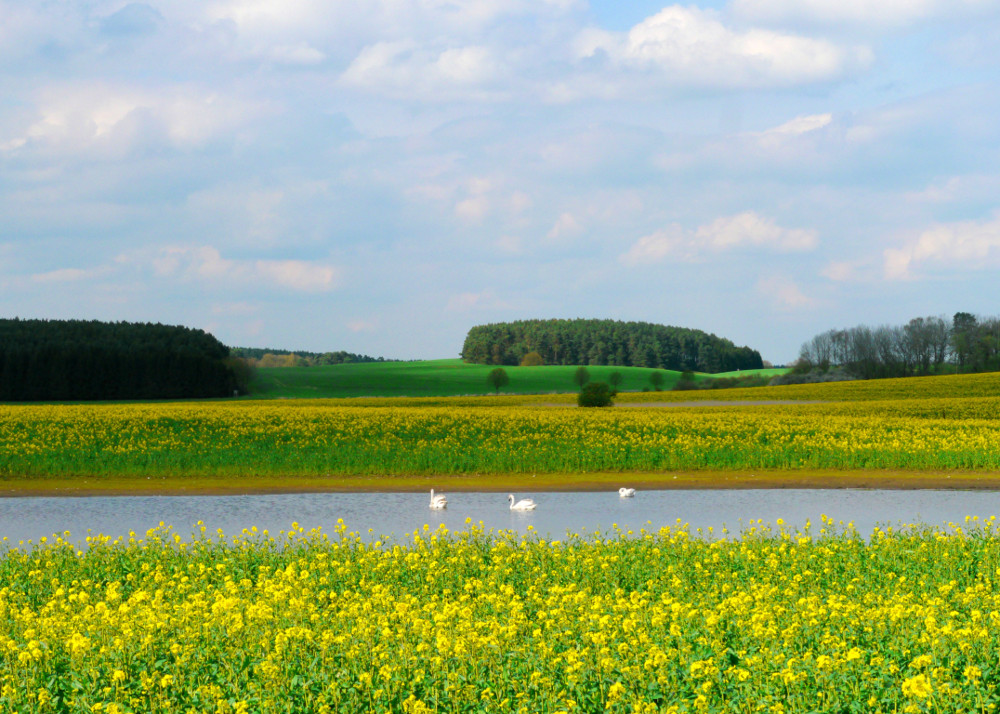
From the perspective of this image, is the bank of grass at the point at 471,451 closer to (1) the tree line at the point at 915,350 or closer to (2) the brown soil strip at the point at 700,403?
(2) the brown soil strip at the point at 700,403

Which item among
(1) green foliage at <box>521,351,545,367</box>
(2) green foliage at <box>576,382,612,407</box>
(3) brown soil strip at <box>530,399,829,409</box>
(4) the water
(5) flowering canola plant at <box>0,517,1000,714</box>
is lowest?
(4) the water

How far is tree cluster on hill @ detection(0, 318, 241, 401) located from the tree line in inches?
2604

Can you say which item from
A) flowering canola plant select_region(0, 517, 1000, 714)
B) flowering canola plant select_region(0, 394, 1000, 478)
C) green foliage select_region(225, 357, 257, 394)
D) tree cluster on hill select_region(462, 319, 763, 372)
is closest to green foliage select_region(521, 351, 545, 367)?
tree cluster on hill select_region(462, 319, 763, 372)

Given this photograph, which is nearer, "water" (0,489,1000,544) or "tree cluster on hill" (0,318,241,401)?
"water" (0,489,1000,544)

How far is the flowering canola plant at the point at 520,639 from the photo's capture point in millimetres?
7027

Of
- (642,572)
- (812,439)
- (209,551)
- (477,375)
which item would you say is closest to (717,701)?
Result: (642,572)

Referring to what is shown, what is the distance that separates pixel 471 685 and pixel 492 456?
22.3 metres

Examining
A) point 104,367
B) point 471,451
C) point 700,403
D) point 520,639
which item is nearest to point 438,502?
point 471,451

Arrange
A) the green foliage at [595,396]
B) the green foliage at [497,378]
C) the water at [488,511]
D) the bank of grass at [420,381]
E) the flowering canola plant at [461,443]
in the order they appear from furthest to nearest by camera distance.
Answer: the bank of grass at [420,381] → the green foliage at [497,378] → the green foliage at [595,396] → the flowering canola plant at [461,443] → the water at [488,511]

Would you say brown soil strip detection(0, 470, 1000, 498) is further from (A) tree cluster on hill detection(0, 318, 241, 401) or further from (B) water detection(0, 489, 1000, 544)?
(A) tree cluster on hill detection(0, 318, 241, 401)

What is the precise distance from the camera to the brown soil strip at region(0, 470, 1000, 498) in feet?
82.4

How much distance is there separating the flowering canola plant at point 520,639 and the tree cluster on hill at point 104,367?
268ft

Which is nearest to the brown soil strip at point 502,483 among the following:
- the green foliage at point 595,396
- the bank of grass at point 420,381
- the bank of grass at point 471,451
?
the bank of grass at point 471,451

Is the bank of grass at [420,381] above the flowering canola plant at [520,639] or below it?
above
